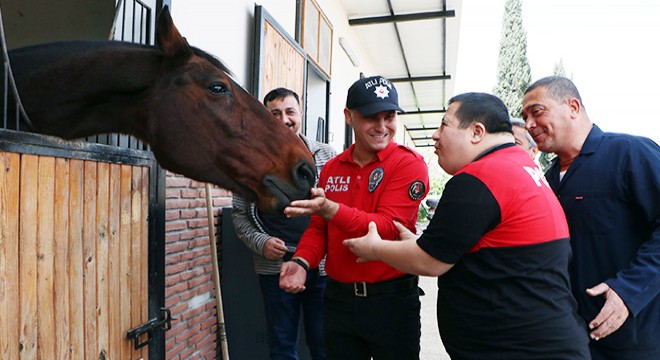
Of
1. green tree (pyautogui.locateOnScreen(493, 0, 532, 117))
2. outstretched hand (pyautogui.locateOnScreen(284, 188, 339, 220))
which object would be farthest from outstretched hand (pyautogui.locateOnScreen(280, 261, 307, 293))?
green tree (pyautogui.locateOnScreen(493, 0, 532, 117))

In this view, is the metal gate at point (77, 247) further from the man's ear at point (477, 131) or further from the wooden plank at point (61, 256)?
the man's ear at point (477, 131)

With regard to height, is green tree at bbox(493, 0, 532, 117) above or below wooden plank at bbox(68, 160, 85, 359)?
above

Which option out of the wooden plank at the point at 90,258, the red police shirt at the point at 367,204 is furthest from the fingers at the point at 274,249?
the wooden plank at the point at 90,258

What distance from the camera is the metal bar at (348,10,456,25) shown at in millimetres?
8758

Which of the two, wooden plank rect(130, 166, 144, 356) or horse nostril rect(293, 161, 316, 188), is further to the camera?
wooden plank rect(130, 166, 144, 356)

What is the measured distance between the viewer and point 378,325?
196 cm

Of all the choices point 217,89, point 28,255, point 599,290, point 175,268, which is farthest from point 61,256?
point 599,290

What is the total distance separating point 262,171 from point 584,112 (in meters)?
1.48

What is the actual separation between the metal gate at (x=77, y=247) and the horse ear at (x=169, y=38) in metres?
0.53

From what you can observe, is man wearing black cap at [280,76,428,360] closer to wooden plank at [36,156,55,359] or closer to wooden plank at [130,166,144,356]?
wooden plank at [130,166,144,356]

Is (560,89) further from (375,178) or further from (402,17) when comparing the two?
(402,17)

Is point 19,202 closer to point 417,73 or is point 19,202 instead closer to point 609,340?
point 609,340

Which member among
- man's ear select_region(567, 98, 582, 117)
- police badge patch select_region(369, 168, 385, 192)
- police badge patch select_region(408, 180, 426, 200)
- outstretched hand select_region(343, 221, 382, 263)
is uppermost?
man's ear select_region(567, 98, 582, 117)

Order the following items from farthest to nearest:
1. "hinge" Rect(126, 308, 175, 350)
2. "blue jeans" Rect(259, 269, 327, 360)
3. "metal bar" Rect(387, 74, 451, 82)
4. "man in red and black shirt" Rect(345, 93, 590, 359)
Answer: "metal bar" Rect(387, 74, 451, 82) → "blue jeans" Rect(259, 269, 327, 360) → "hinge" Rect(126, 308, 175, 350) → "man in red and black shirt" Rect(345, 93, 590, 359)
